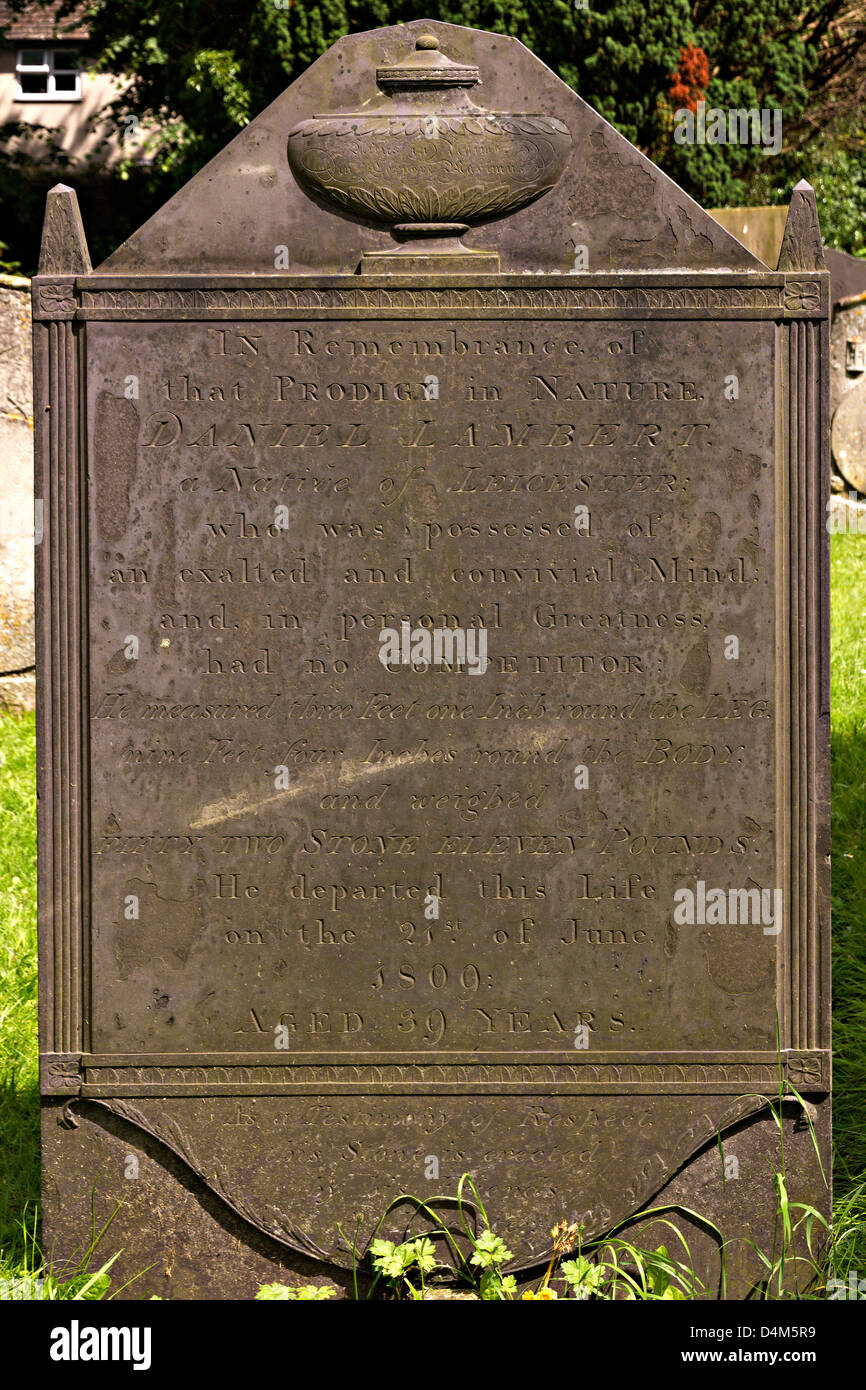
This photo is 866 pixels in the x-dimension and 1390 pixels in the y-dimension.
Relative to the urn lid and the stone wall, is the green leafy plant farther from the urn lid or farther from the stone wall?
the stone wall

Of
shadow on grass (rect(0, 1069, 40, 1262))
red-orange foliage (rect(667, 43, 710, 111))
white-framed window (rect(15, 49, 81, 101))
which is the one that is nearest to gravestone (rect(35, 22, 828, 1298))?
shadow on grass (rect(0, 1069, 40, 1262))

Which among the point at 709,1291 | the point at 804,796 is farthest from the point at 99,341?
the point at 709,1291

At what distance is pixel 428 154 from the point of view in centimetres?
310

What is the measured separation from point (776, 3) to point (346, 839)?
1323 centimetres

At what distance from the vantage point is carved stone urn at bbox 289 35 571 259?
3.08 metres

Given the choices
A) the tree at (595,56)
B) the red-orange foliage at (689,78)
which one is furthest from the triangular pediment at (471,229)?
the red-orange foliage at (689,78)

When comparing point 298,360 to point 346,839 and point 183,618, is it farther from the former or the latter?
point 346,839

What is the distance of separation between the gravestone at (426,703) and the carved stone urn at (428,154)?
0.02 metres

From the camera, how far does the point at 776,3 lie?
13086mm

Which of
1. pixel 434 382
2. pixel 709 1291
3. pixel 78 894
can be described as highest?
pixel 434 382

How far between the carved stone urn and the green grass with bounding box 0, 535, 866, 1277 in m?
2.78

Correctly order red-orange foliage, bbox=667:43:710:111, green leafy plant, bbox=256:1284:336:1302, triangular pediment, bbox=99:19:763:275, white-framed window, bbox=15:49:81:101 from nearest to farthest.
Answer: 1. green leafy plant, bbox=256:1284:336:1302
2. triangular pediment, bbox=99:19:763:275
3. red-orange foliage, bbox=667:43:710:111
4. white-framed window, bbox=15:49:81:101

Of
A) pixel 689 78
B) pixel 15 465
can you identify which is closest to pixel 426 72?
pixel 15 465

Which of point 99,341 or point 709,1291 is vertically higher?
point 99,341
